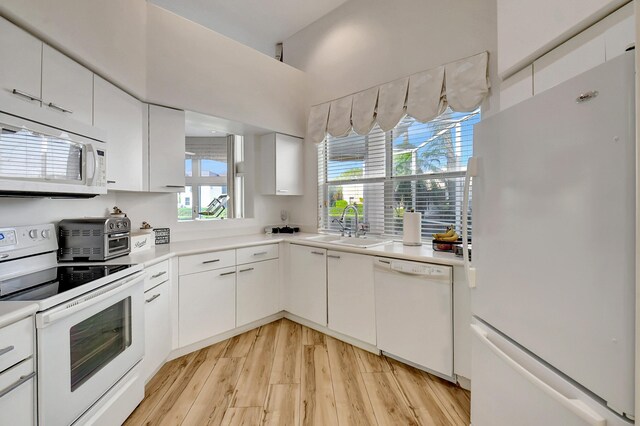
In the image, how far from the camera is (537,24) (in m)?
1.22

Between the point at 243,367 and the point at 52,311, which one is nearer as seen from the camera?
the point at 52,311

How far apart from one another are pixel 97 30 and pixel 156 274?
163 cm

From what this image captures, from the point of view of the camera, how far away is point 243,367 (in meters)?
2.19

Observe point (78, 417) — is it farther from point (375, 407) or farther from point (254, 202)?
point (254, 202)

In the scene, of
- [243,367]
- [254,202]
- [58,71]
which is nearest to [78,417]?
[243,367]

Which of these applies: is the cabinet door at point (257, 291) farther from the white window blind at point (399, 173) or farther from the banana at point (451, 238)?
the banana at point (451, 238)

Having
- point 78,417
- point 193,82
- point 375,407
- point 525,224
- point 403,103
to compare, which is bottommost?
point 375,407

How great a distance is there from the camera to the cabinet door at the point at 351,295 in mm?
2367

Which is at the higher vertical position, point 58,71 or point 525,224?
point 58,71

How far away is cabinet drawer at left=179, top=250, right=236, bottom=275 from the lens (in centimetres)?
231

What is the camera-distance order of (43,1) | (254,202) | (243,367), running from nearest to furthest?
(43,1), (243,367), (254,202)

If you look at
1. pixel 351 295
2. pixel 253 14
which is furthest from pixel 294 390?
pixel 253 14

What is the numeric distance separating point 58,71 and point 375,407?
107 inches

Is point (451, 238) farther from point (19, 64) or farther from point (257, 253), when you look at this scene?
point (19, 64)
